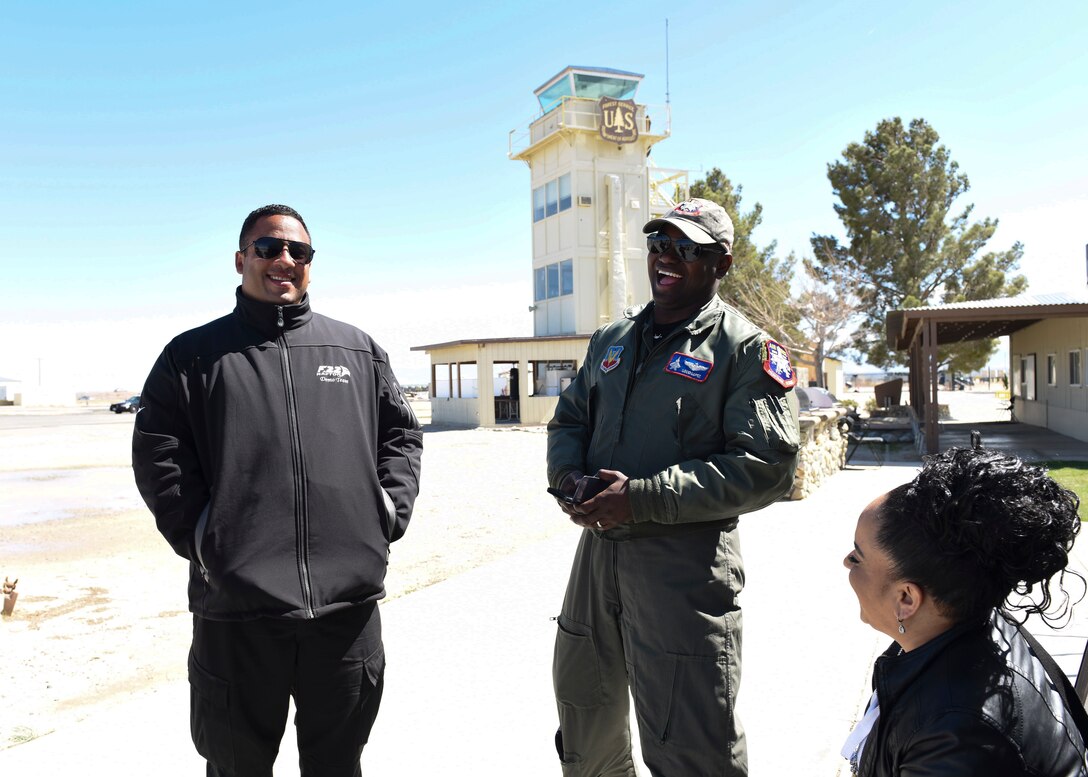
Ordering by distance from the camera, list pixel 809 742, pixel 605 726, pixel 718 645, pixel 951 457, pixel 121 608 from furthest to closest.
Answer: pixel 121 608
pixel 809 742
pixel 605 726
pixel 718 645
pixel 951 457

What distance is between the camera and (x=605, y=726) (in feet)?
8.41

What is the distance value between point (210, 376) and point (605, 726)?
1.64 metres

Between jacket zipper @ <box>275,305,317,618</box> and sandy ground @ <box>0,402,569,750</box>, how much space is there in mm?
2425

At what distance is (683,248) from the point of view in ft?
8.50

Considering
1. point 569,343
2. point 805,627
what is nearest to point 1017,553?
→ point 805,627

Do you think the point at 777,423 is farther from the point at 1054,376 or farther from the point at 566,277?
the point at 566,277

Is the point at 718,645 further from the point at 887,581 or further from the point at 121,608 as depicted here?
the point at 121,608

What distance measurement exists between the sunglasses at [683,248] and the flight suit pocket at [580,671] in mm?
1226

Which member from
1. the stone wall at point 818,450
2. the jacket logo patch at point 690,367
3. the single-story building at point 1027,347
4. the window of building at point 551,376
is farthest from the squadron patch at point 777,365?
the window of building at point 551,376

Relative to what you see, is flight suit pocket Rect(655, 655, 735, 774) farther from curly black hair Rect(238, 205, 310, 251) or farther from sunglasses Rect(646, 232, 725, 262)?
curly black hair Rect(238, 205, 310, 251)

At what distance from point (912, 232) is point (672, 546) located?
3405 cm

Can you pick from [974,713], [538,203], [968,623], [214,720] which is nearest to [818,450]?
[214,720]

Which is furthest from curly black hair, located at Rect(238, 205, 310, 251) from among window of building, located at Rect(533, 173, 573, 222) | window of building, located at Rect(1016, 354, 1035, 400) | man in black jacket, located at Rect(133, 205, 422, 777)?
window of building, located at Rect(533, 173, 573, 222)

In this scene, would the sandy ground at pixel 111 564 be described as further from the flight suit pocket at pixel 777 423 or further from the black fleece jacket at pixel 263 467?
the flight suit pocket at pixel 777 423
